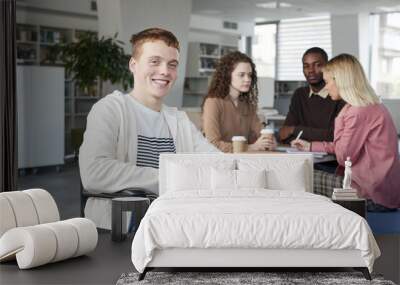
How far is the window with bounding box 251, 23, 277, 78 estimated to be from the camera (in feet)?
67.6

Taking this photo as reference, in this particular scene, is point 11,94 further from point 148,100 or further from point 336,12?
point 336,12

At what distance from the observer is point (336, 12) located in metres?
17.8

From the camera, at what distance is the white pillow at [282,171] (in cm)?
416

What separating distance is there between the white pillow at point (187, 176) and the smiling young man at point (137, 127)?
0.33 feet

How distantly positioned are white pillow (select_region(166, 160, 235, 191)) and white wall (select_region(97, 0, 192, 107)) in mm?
7936

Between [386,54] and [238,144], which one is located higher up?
[386,54]

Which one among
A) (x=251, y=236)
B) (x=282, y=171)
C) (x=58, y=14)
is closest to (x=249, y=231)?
(x=251, y=236)

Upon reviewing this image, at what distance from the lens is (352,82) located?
15.3ft

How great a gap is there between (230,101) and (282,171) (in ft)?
3.55

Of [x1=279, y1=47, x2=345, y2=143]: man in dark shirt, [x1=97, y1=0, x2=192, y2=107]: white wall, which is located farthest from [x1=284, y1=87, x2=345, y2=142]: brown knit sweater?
[x1=97, y1=0, x2=192, y2=107]: white wall

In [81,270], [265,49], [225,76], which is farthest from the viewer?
[265,49]

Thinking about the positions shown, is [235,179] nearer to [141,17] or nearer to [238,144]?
[238,144]

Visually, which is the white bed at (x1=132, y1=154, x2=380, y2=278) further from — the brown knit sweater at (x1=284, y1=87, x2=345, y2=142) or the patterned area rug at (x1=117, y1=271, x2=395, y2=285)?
the brown knit sweater at (x1=284, y1=87, x2=345, y2=142)

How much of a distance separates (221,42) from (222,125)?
15.3 m
